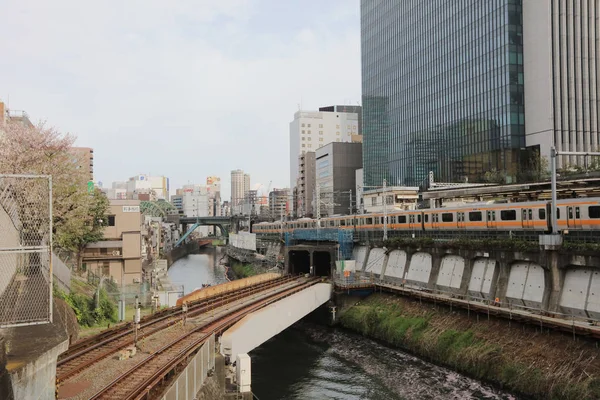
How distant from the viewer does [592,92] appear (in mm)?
77500

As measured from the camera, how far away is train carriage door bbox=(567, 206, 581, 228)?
32669 mm

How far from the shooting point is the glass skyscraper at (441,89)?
262 feet

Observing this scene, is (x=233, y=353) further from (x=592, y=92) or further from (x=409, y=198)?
(x=592, y=92)

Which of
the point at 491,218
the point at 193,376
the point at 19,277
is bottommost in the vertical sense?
the point at 193,376

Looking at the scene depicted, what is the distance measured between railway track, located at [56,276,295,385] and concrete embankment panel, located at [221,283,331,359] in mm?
4303

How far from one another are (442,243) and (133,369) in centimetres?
2935

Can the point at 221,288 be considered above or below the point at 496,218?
below

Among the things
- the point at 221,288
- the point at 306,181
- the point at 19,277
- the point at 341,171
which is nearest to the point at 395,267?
the point at 221,288

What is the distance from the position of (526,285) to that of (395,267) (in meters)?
18.2

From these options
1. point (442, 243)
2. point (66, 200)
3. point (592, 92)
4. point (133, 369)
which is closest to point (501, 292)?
point (442, 243)

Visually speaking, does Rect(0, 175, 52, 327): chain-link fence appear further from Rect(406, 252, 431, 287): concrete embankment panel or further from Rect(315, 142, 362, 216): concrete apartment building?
Rect(315, 142, 362, 216): concrete apartment building

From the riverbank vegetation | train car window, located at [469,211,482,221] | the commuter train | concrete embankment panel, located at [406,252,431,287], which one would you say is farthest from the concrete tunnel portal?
train car window, located at [469,211,482,221]

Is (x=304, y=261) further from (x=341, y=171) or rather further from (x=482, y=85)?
(x=341, y=171)

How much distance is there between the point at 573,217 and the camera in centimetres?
3306
